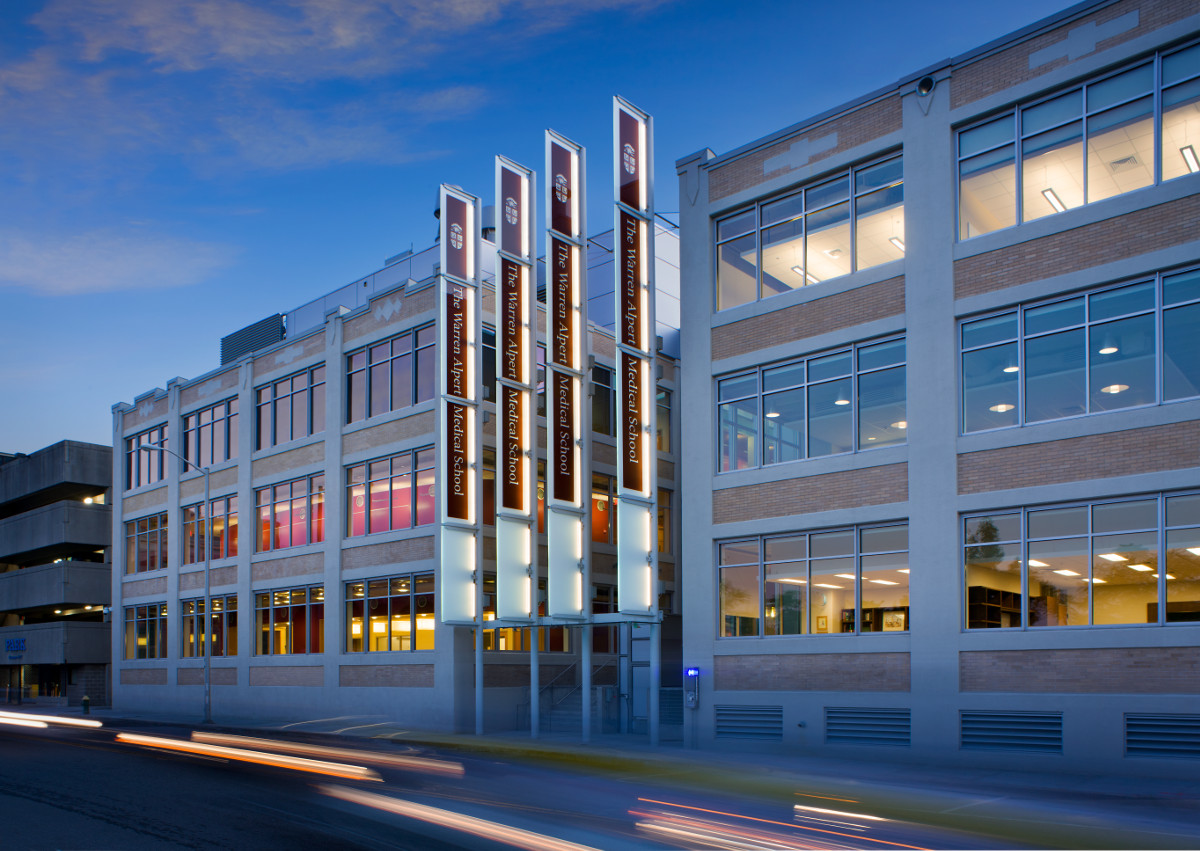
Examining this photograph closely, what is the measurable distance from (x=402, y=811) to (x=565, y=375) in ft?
49.6

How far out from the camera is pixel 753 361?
26.0m

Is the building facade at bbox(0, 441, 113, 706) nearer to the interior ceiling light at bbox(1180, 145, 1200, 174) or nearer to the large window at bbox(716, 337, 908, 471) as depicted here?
the large window at bbox(716, 337, 908, 471)

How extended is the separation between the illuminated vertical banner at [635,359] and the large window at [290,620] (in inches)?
628

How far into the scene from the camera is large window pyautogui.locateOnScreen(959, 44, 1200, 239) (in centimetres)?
2002

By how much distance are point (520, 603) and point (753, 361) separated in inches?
350

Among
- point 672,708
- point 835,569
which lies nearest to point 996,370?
point 835,569

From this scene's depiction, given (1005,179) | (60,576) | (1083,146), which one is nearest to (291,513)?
(60,576)

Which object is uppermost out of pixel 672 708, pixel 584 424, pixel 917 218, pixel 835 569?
pixel 917 218

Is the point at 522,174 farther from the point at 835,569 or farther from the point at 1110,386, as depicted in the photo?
the point at 1110,386

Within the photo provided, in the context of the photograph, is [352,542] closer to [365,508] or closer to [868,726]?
[365,508]

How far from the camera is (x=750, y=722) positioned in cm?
2503

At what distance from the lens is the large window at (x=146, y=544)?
48.2 metres

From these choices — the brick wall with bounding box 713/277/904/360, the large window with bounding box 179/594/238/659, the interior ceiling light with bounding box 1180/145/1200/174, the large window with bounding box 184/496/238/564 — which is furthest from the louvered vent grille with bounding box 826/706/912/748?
the large window with bounding box 184/496/238/564

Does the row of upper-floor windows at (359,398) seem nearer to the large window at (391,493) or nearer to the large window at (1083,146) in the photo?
the large window at (391,493)
